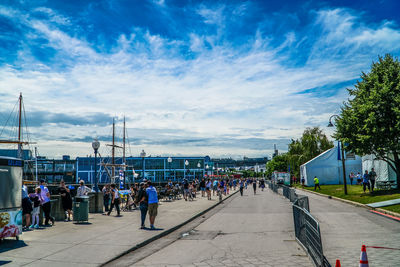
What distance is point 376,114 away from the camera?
80.7 feet

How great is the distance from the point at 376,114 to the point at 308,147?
37492 millimetres

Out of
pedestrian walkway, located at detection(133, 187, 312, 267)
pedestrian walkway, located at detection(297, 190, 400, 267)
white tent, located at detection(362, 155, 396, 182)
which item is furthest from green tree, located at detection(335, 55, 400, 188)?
pedestrian walkway, located at detection(133, 187, 312, 267)

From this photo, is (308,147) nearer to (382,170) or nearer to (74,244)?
(382,170)

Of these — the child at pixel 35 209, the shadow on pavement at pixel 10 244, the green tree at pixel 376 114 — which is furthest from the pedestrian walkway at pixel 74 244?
the green tree at pixel 376 114

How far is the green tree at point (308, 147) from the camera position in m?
60.9

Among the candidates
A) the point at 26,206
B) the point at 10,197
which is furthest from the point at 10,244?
the point at 26,206

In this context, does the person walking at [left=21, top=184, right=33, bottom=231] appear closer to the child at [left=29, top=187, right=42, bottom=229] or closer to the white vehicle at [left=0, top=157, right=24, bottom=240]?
the child at [left=29, top=187, right=42, bottom=229]

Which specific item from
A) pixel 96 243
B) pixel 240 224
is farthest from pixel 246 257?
pixel 240 224

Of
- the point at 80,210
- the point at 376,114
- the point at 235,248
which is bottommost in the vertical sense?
the point at 235,248

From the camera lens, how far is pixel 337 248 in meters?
8.66

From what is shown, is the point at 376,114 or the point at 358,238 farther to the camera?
the point at 376,114

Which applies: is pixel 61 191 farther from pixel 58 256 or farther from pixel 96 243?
pixel 58 256

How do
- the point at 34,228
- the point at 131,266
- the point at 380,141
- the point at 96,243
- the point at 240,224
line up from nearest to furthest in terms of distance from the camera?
the point at 131,266 → the point at 96,243 → the point at 34,228 → the point at 240,224 → the point at 380,141

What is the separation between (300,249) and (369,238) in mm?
2699
